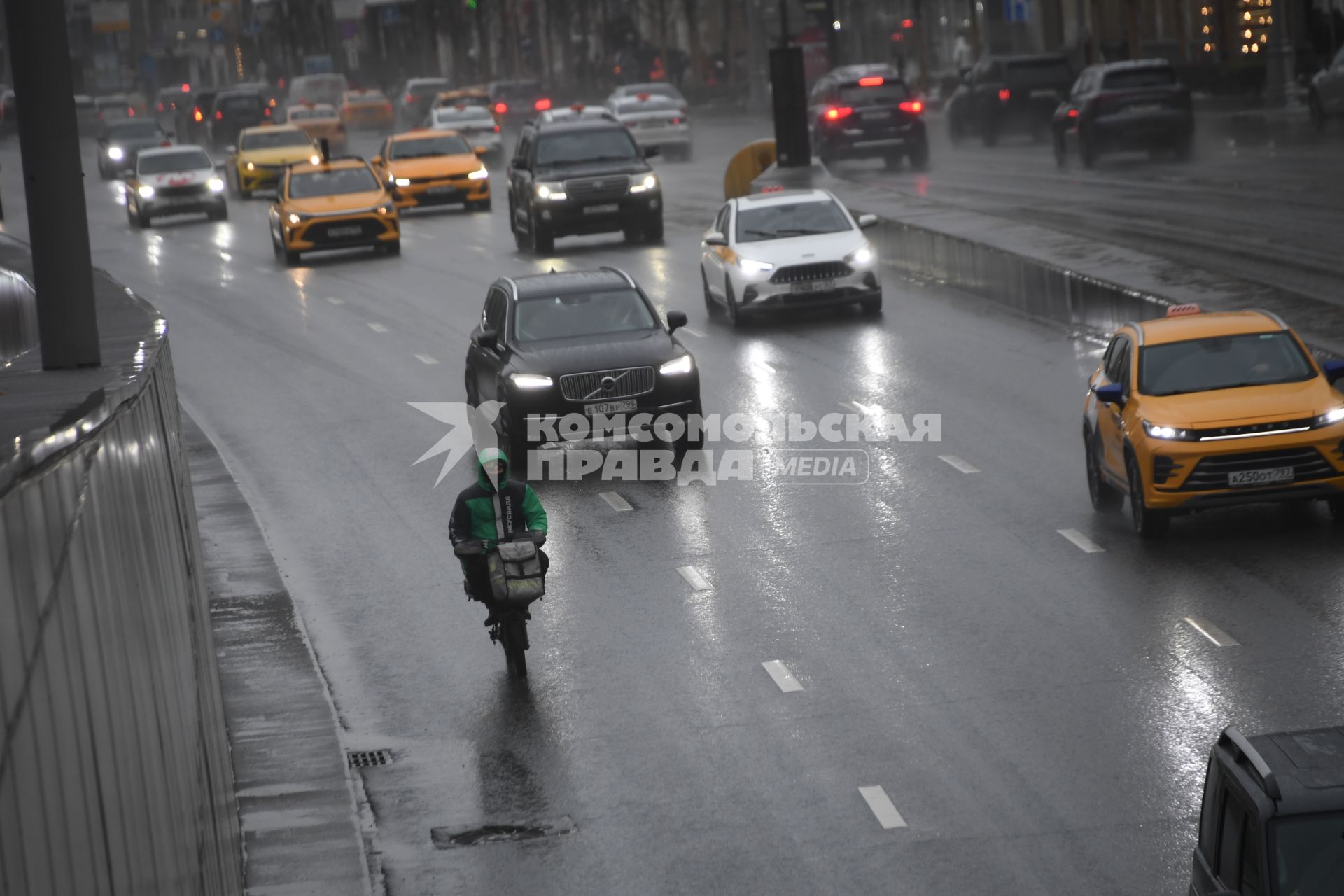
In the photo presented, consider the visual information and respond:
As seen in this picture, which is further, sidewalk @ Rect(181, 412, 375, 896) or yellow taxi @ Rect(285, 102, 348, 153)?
yellow taxi @ Rect(285, 102, 348, 153)

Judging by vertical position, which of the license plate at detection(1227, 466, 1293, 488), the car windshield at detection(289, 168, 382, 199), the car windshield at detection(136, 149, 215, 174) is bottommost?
the license plate at detection(1227, 466, 1293, 488)

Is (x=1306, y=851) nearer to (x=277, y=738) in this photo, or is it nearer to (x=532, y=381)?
(x=277, y=738)

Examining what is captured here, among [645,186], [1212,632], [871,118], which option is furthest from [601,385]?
[871,118]

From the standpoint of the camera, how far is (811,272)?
1007 inches

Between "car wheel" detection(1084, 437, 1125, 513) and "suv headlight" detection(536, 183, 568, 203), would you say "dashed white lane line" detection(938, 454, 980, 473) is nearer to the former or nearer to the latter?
"car wheel" detection(1084, 437, 1125, 513)

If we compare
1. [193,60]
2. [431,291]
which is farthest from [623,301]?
[193,60]

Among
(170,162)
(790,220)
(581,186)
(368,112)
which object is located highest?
(368,112)

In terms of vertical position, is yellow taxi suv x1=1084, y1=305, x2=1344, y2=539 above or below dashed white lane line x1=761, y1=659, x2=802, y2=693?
above

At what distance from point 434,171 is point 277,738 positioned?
32595mm

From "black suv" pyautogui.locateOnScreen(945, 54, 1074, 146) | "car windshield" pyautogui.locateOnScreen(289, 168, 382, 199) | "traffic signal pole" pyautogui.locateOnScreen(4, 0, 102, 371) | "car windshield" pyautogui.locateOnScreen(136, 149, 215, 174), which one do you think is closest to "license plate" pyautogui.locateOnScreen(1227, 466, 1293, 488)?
"traffic signal pole" pyautogui.locateOnScreen(4, 0, 102, 371)

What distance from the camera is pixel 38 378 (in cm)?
931

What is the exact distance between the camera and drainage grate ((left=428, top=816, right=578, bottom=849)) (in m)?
9.40

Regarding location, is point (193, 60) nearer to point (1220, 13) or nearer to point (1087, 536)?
point (1220, 13)

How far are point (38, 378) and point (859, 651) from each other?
4992 mm
